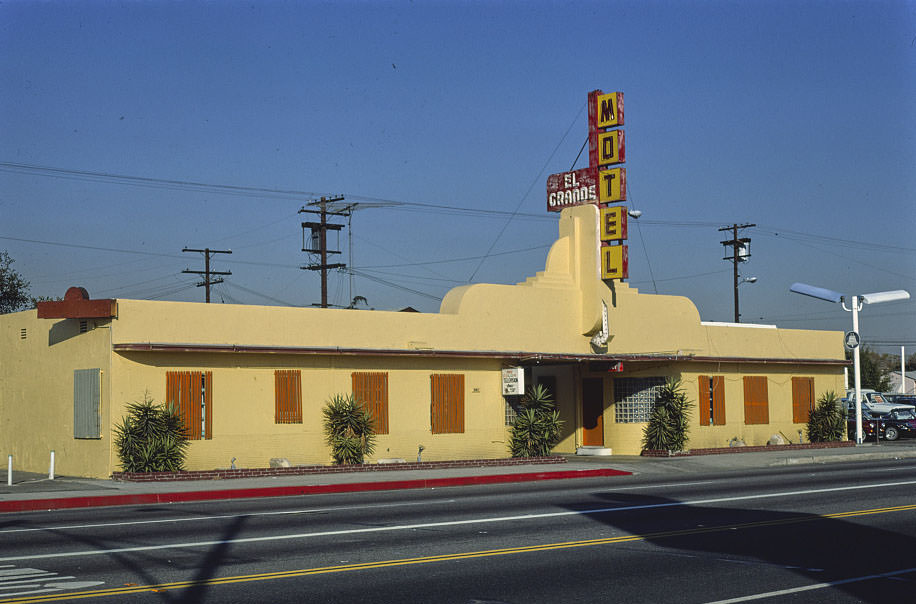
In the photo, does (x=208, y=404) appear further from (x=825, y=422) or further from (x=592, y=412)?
(x=825, y=422)

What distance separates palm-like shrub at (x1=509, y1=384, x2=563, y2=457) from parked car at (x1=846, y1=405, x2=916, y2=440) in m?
19.1

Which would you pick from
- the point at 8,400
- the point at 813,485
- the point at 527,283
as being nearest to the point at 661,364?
the point at 527,283

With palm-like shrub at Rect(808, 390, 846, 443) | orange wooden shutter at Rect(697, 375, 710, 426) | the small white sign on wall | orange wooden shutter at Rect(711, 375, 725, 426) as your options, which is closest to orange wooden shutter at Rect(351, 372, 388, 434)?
the small white sign on wall

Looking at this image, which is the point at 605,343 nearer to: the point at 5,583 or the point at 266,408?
the point at 266,408

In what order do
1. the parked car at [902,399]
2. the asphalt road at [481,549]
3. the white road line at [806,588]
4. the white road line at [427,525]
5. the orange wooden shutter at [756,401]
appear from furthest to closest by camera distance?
the parked car at [902,399], the orange wooden shutter at [756,401], the white road line at [427,525], the asphalt road at [481,549], the white road line at [806,588]

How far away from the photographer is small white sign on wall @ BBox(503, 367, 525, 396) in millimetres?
30406

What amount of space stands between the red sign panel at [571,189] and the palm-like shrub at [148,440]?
1512 cm

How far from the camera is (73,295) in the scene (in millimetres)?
24859

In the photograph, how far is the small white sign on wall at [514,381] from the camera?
99.8 ft

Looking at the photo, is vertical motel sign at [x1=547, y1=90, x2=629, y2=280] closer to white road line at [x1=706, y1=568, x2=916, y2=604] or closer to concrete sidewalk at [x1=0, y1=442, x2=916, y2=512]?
concrete sidewalk at [x1=0, y1=442, x2=916, y2=512]

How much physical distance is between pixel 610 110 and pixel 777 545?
22.3 m

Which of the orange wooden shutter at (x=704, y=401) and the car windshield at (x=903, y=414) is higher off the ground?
the orange wooden shutter at (x=704, y=401)

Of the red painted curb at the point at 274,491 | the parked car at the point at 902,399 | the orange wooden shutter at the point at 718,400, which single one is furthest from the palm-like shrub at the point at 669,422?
the parked car at the point at 902,399

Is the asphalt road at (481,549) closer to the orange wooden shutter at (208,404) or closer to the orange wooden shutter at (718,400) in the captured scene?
the orange wooden shutter at (208,404)
